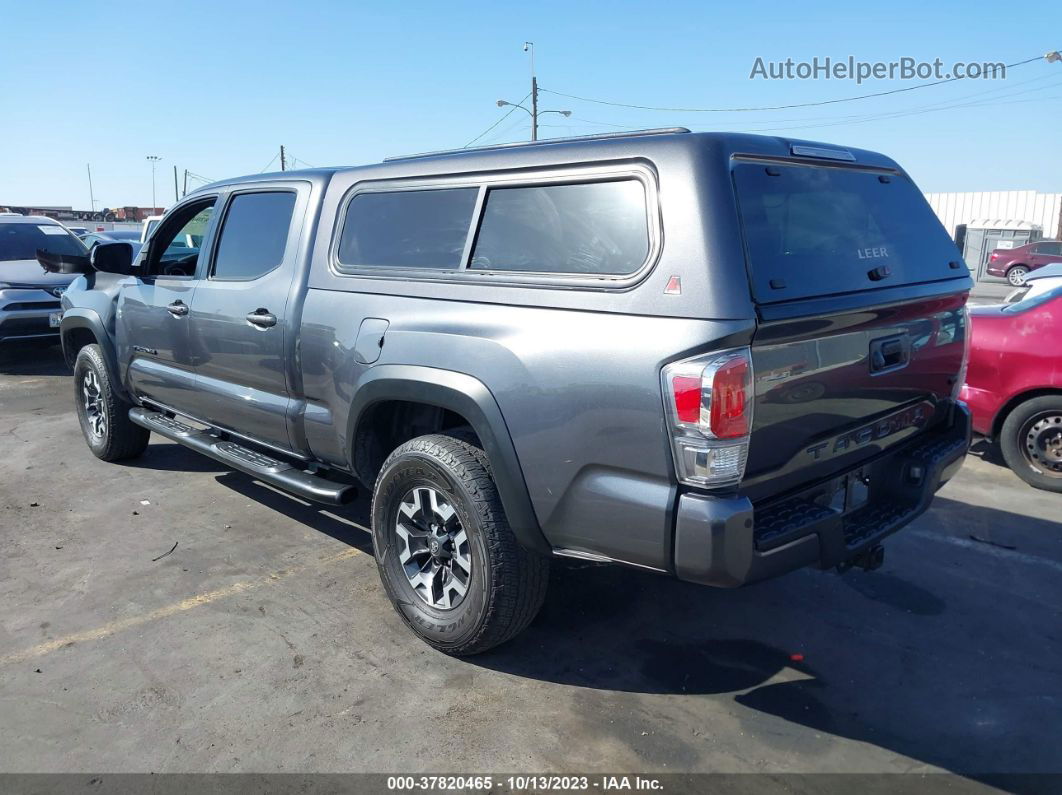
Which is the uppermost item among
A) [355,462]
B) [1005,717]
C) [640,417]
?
[640,417]

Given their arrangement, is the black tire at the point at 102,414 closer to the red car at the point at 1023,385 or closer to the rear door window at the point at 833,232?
the rear door window at the point at 833,232

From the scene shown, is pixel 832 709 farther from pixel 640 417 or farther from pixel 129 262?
pixel 129 262

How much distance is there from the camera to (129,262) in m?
5.63

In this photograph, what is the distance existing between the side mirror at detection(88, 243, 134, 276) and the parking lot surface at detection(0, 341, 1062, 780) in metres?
1.69

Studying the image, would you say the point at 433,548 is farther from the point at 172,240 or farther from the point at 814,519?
the point at 172,240

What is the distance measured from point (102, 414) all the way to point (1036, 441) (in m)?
6.95

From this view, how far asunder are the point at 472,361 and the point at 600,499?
762mm

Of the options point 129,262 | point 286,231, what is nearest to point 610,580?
point 286,231

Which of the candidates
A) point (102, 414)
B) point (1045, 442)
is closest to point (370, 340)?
point (102, 414)

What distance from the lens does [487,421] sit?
316cm

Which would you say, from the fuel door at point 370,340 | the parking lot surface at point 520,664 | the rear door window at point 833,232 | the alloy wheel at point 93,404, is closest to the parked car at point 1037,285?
Result: the parking lot surface at point 520,664

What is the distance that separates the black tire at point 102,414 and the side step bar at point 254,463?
471 mm

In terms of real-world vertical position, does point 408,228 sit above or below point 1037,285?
above

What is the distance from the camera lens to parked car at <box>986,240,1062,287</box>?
97.0 ft
